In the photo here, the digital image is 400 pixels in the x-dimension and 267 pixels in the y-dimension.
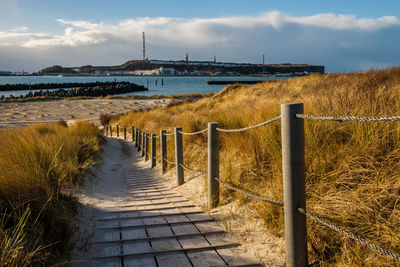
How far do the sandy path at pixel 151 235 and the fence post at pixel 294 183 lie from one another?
49cm

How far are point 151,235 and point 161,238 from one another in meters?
0.16

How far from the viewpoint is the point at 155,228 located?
3.79 metres

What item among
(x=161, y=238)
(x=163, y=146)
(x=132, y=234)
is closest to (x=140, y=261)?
(x=161, y=238)

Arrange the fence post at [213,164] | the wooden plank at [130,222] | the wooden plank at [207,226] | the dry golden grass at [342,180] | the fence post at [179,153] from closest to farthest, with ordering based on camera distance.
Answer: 1. the dry golden grass at [342,180]
2. the wooden plank at [207,226]
3. the wooden plank at [130,222]
4. the fence post at [213,164]
5. the fence post at [179,153]

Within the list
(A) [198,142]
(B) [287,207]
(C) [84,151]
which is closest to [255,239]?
Answer: (B) [287,207]

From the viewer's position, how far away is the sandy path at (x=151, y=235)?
9.73ft

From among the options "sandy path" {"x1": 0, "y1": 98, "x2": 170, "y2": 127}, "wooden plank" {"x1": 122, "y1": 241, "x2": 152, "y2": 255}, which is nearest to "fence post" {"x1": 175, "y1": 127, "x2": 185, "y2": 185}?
"wooden plank" {"x1": 122, "y1": 241, "x2": 152, "y2": 255}

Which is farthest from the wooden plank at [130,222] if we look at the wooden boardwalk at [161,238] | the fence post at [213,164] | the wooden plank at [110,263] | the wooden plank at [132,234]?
the fence post at [213,164]

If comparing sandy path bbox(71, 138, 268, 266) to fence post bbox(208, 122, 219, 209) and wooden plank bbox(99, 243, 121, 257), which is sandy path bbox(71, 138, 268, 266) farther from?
fence post bbox(208, 122, 219, 209)

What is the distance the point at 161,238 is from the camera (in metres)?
3.46

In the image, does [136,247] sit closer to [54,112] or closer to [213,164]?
[213,164]

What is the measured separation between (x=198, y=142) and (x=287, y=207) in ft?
18.6

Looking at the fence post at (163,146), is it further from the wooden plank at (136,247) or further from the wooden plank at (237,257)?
the wooden plank at (237,257)

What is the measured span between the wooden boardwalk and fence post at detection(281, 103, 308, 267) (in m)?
0.48
